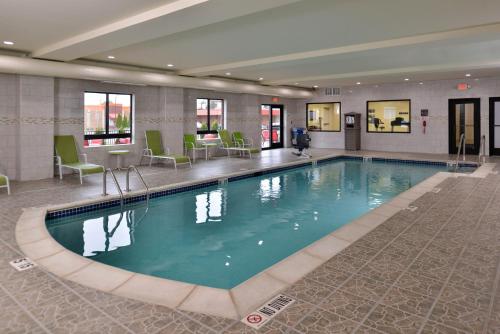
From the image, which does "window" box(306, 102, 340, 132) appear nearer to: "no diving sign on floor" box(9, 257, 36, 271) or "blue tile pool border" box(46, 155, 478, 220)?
"blue tile pool border" box(46, 155, 478, 220)

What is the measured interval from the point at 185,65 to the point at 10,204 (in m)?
5.11

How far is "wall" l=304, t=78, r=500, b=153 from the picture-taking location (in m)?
12.3

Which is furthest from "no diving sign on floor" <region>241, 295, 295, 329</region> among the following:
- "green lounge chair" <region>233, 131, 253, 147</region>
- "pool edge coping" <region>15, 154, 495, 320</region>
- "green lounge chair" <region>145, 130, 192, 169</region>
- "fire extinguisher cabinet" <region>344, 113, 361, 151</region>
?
"fire extinguisher cabinet" <region>344, 113, 361, 151</region>

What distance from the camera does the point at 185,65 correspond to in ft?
30.3

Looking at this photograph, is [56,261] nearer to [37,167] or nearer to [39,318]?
[39,318]

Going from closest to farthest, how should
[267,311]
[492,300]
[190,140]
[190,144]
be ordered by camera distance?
[267,311], [492,300], [190,144], [190,140]

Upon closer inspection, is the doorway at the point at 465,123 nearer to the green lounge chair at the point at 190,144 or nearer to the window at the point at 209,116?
the window at the point at 209,116

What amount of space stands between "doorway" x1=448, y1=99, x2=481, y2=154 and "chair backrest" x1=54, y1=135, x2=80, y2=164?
11827 millimetres

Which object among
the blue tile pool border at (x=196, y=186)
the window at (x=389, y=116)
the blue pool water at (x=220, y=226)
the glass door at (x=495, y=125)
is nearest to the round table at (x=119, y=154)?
the blue tile pool border at (x=196, y=186)

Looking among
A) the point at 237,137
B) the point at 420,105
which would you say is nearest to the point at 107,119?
the point at 237,137

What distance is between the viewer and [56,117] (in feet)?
28.1

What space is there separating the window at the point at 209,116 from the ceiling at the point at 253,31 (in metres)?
3.25

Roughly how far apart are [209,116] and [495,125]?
9.40 meters

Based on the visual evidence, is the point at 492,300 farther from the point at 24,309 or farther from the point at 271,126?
the point at 271,126
